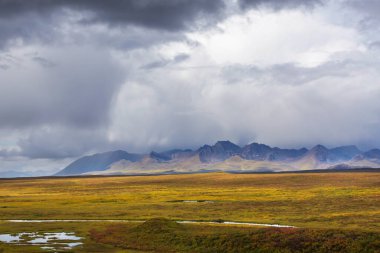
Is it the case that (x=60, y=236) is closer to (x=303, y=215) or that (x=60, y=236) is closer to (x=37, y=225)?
(x=37, y=225)

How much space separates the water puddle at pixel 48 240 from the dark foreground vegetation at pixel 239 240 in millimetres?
3310

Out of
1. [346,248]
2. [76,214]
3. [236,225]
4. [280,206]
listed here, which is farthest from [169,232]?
[280,206]

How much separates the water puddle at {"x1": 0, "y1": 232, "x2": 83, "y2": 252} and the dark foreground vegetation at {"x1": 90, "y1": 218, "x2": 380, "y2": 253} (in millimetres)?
3310

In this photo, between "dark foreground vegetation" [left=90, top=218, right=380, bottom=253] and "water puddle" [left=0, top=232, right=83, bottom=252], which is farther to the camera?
"water puddle" [left=0, top=232, right=83, bottom=252]

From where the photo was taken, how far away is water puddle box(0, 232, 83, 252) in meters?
54.1

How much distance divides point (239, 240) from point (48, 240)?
24600 millimetres

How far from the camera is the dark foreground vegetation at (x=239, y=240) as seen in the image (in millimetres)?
48625

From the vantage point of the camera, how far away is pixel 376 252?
45.8 meters

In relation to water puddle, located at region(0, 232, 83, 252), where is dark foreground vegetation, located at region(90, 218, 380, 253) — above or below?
below

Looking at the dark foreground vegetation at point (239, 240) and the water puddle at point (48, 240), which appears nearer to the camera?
the dark foreground vegetation at point (239, 240)

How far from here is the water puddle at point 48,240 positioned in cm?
5406

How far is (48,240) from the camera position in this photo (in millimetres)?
59000

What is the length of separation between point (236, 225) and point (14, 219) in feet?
143

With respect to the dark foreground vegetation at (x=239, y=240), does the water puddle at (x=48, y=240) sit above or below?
above
